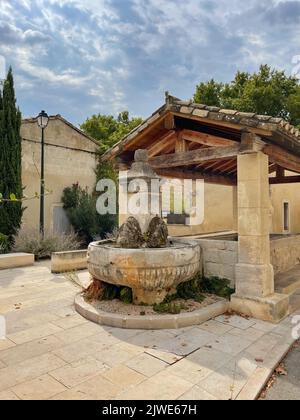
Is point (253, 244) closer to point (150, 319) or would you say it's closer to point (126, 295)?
point (150, 319)

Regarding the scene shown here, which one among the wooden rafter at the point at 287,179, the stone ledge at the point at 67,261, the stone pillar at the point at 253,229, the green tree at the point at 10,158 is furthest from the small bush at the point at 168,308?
the green tree at the point at 10,158

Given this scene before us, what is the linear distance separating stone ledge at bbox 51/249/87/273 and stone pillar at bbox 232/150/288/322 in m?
4.73

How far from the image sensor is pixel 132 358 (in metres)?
3.17

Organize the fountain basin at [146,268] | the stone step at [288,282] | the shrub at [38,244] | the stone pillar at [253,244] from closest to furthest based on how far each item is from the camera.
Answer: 1. the fountain basin at [146,268]
2. the stone pillar at [253,244]
3. the stone step at [288,282]
4. the shrub at [38,244]

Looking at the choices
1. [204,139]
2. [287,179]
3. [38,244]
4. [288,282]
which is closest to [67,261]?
[38,244]

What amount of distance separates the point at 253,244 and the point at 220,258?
0.84 metres

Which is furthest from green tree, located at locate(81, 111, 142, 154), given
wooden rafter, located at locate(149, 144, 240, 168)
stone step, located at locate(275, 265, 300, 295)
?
stone step, located at locate(275, 265, 300, 295)

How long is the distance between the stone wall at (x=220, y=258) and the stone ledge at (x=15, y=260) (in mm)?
5769

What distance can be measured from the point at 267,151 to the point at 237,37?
351 cm

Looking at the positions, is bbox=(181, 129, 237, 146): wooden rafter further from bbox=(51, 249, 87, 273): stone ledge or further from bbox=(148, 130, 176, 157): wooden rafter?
bbox=(51, 249, 87, 273): stone ledge

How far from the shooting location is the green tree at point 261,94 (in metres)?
21.1

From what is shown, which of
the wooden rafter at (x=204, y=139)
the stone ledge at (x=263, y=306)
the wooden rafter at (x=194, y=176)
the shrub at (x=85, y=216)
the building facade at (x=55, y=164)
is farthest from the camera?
the shrub at (x=85, y=216)

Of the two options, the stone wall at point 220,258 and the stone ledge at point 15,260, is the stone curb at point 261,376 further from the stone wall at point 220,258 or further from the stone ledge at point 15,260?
the stone ledge at point 15,260

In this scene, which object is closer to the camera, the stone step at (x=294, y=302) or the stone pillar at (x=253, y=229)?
the stone pillar at (x=253, y=229)
